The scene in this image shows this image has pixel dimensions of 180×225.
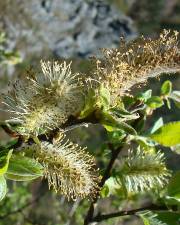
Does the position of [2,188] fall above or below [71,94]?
below

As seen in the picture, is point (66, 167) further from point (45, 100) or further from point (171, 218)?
point (171, 218)

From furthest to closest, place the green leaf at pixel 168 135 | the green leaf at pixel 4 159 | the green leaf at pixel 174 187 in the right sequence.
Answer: the green leaf at pixel 174 187
the green leaf at pixel 168 135
the green leaf at pixel 4 159

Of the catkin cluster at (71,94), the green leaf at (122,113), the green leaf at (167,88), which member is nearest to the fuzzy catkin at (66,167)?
the catkin cluster at (71,94)

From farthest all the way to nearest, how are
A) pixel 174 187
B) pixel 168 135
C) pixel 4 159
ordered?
pixel 174 187
pixel 168 135
pixel 4 159

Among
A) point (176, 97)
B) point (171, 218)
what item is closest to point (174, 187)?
point (171, 218)

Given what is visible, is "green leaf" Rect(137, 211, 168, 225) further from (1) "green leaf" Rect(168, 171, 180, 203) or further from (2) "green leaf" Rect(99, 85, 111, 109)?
(2) "green leaf" Rect(99, 85, 111, 109)

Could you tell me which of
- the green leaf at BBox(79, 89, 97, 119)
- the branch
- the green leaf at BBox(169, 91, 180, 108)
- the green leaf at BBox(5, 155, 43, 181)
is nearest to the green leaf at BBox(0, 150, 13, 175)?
the green leaf at BBox(5, 155, 43, 181)

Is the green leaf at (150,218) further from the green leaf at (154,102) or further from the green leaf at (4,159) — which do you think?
the green leaf at (4,159)
